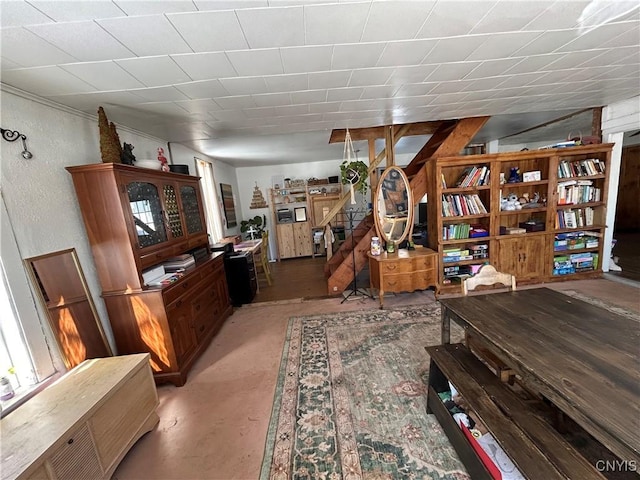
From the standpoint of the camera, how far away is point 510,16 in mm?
1309

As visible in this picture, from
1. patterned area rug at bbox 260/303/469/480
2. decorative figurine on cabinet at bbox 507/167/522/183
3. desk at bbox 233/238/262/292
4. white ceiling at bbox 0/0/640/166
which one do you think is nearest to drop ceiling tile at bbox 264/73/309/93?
white ceiling at bbox 0/0/640/166

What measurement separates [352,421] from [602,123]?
4.80 metres

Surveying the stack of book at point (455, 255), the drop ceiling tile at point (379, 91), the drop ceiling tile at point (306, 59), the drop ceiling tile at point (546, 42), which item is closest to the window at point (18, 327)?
the drop ceiling tile at point (306, 59)

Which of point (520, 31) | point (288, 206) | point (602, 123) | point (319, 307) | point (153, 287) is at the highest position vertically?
point (520, 31)

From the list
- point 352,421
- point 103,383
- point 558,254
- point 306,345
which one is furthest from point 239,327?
point 558,254

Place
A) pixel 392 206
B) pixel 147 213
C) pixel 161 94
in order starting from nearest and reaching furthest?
pixel 161 94, pixel 147 213, pixel 392 206

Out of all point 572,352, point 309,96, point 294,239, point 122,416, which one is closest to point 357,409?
point 572,352

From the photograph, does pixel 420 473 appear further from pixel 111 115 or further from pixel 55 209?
pixel 111 115

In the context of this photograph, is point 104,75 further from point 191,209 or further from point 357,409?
point 357,409

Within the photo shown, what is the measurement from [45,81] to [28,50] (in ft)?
1.23

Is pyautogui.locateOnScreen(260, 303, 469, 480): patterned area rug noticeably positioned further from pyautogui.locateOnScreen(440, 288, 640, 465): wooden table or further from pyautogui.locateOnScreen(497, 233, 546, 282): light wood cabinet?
pyautogui.locateOnScreen(497, 233, 546, 282): light wood cabinet

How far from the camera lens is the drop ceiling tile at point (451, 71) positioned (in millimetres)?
1776

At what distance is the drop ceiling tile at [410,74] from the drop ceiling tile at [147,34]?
4.53ft

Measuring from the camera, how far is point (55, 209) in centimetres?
173
